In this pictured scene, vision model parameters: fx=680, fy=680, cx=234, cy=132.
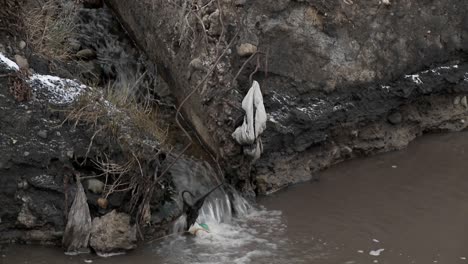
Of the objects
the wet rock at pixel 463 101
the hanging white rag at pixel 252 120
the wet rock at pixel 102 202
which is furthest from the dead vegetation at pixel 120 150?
the wet rock at pixel 463 101

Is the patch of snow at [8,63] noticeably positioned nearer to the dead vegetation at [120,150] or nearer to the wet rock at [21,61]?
the wet rock at [21,61]

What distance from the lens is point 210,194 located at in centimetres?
547

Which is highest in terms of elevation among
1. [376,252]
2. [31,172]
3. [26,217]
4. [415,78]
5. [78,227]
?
[415,78]

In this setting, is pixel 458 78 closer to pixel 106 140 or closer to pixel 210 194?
pixel 210 194

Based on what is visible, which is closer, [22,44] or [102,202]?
[102,202]

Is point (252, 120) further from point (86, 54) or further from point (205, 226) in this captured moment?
point (86, 54)

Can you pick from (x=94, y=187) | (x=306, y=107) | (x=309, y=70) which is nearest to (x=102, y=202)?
(x=94, y=187)

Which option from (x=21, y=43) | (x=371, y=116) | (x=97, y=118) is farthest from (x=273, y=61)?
(x=21, y=43)

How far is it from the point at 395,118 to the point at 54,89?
3.26m

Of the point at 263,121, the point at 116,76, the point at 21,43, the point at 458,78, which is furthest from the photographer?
the point at 458,78

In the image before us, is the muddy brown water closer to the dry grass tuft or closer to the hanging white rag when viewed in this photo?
the hanging white rag

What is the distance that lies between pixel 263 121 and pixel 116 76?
159cm

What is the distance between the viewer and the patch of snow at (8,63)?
4.96 m

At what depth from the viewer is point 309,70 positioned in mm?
6098
